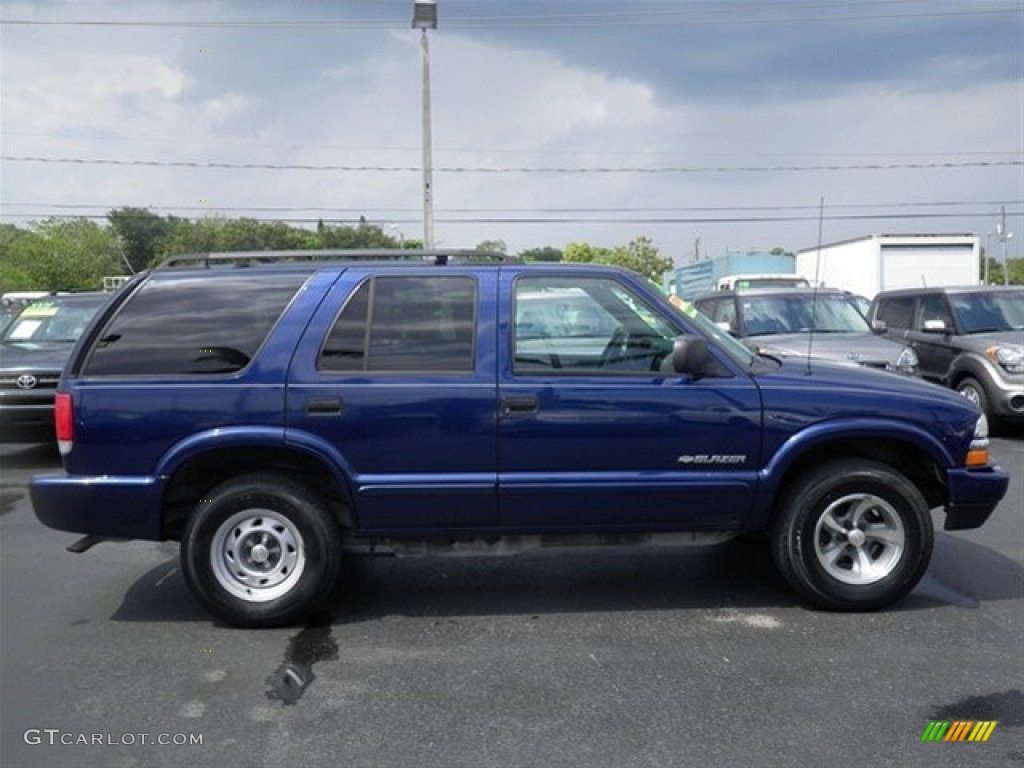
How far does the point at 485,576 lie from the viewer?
203 inches

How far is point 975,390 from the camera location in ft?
32.1

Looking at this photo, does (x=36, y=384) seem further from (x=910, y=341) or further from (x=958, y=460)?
(x=910, y=341)

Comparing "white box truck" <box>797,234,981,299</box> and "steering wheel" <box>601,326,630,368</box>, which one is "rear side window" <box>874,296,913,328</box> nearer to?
"steering wheel" <box>601,326,630,368</box>

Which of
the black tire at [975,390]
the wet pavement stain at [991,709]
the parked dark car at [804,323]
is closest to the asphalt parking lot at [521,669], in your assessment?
the wet pavement stain at [991,709]

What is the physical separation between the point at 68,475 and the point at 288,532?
1.12 meters

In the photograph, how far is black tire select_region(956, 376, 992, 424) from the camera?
9.60 meters

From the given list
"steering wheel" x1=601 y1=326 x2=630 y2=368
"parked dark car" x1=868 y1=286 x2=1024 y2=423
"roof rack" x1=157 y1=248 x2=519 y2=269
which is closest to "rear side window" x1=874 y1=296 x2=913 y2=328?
"parked dark car" x1=868 y1=286 x2=1024 y2=423

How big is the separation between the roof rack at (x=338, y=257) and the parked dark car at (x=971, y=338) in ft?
22.3

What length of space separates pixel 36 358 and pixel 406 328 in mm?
6506

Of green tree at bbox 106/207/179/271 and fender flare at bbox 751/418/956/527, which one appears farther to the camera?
green tree at bbox 106/207/179/271

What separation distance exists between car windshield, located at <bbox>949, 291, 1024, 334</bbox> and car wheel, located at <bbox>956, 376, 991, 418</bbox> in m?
0.76

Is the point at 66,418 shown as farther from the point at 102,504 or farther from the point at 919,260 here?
the point at 919,260

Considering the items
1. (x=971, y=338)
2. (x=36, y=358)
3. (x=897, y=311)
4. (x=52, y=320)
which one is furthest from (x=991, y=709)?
(x=52, y=320)

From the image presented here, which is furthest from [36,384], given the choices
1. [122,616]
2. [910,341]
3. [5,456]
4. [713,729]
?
[910,341]
